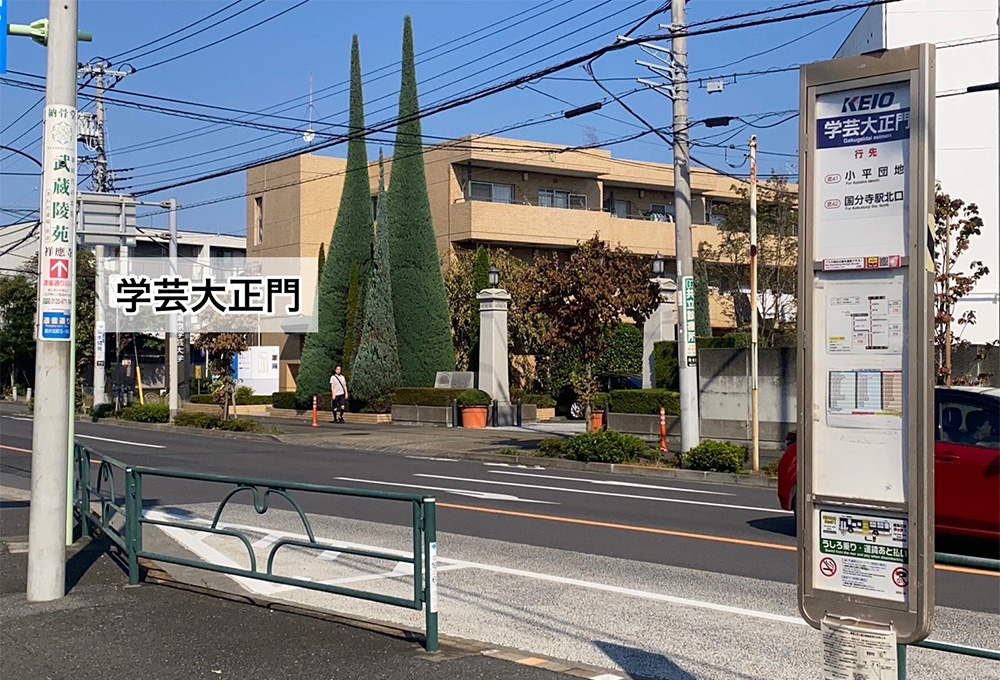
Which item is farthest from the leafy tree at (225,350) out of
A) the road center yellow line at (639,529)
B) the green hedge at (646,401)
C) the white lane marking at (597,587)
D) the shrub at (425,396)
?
the white lane marking at (597,587)

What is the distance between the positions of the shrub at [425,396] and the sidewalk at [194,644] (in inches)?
1003

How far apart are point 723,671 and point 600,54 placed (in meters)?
14.1

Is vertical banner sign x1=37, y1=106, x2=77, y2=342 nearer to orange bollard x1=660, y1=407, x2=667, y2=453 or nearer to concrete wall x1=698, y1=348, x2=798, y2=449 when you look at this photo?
concrete wall x1=698, y1=348, x2=798, y2=449

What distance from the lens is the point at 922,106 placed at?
4281mm

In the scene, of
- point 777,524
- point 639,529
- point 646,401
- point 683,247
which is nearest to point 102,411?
point 646,401

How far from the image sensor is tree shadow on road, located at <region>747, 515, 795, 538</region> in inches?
488

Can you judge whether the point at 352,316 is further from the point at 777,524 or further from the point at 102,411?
the point at 777,524

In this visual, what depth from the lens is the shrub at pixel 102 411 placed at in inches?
1505

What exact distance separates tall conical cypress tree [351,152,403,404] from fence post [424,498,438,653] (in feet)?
103

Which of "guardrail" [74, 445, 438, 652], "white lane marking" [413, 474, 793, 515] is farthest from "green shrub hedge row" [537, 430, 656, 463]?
"guardrail" [74, 445, 438, 652]

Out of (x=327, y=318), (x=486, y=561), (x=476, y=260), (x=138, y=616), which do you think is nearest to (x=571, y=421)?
(x=476, y=260)

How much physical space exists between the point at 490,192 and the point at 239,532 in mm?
39338

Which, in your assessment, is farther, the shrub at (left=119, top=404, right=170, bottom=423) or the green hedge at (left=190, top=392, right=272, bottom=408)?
the green hedge at (left=190, top=392, right=272, bottom=408)

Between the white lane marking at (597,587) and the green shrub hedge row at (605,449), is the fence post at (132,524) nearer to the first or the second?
the white lane marking at (597,587)
